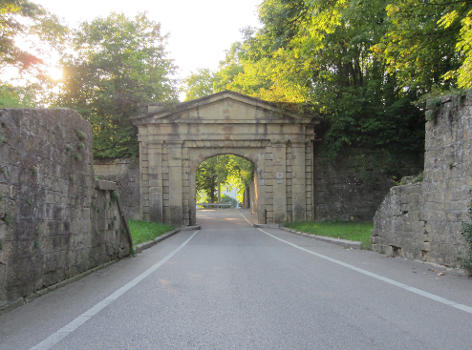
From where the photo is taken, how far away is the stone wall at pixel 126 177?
23891 mm

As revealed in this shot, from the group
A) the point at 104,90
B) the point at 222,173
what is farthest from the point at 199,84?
the point at 104,90

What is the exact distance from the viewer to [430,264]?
8133 millimetres

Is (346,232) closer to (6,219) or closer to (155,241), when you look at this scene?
(155,241)

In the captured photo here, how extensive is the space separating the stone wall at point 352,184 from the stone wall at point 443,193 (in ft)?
46.9

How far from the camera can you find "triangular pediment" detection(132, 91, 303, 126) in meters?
23.2

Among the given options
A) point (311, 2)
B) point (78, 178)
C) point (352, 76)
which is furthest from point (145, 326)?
point (352, 76)

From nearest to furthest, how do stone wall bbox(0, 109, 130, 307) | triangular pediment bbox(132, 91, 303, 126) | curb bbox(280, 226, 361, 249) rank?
1. stone wall bbox(0, 109, 130, 307)
2. curb bbox(280, 226, 361, 249)
3. triangular pediment bbox(132, 91, 303, 126)

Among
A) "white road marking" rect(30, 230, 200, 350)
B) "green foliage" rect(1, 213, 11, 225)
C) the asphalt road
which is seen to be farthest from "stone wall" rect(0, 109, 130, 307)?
"white road marking" rect(30, 230, 200, 350)

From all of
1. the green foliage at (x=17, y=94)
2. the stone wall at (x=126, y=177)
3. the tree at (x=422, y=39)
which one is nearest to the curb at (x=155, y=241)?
the stone wall at (x=126, y=177)

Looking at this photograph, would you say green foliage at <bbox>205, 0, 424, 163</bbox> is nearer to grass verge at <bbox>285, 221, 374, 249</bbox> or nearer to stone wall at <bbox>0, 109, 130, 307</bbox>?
grass verge at <bbox>285, 221, 374, 249</bbox>

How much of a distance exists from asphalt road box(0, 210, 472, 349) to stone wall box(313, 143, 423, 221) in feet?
53.0

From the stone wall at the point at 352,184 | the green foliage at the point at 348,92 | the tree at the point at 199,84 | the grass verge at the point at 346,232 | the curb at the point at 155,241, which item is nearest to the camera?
the curb at the point at 155,241

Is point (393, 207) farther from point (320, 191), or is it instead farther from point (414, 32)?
point (320, 191)

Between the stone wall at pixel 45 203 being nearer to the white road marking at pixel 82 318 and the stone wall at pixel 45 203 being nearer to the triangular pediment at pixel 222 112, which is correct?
the white road marking at pixel 82 318
